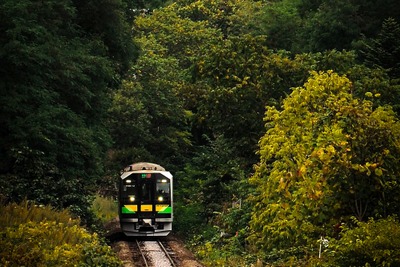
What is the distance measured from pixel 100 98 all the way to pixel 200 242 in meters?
7.58

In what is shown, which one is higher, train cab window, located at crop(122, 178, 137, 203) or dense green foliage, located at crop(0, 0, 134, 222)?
dense green foliage, located at crop(0, 0, 134, 222)

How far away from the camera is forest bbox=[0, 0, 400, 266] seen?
18.3 m

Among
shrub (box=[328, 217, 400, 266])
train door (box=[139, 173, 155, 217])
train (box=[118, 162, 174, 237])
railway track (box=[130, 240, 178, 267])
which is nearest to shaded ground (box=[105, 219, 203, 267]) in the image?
railway track (box=[130, 240, 178, 267])

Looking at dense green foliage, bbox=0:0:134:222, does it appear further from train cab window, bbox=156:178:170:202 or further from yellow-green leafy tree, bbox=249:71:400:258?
yellow-green leafy tree, bbox=249:71:400:258

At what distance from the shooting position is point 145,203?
1183 inches

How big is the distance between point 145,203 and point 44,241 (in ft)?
36.5

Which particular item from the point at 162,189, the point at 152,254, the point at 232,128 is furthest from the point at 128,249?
the point at 232,128

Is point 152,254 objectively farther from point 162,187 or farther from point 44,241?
point 44,241

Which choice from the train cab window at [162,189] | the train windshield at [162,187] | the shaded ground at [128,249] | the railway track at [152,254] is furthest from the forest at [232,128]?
the train windshield at [162,187]

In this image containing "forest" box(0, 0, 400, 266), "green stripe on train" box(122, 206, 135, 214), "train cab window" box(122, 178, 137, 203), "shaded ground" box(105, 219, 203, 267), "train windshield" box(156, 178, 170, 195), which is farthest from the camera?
"train windshield" box(156, 178, 170, 195)

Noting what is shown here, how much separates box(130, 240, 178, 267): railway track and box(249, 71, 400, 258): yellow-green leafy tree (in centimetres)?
477

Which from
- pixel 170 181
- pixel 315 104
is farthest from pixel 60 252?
pixel 170 181

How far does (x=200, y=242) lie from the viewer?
30.4 m

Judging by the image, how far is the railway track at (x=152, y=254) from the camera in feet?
80.6
